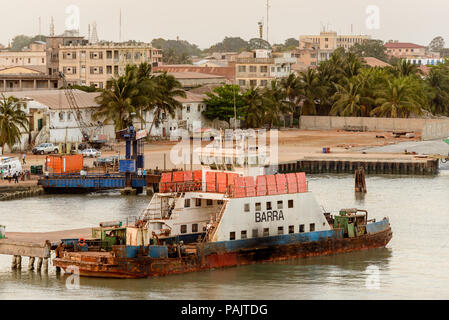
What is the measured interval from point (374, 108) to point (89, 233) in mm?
93380

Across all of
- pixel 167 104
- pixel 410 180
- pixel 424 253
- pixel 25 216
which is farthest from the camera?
pixel 167 104

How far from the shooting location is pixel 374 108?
14550cm

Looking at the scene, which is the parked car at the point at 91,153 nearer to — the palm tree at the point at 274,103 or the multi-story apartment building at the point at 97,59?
the palm tree at the point at 274,103

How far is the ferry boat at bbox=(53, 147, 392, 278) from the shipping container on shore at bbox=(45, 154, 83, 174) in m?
34.6

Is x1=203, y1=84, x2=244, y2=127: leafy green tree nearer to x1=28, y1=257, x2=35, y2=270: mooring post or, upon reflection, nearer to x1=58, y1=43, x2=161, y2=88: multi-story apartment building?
x1=58, y1=43, x2=161, y2=88: multi-story apartment building

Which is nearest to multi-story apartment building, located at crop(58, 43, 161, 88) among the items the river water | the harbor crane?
the harbor crane

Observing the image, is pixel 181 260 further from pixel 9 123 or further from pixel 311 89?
pixel 311 89

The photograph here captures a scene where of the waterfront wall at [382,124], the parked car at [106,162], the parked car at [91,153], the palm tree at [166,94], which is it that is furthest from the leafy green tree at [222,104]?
the parked car at [106,162]

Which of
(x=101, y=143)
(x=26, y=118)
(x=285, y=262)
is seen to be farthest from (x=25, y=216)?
(x=101, y=143)

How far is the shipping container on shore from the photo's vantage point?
87.9 metres

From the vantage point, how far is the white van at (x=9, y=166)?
289 feet

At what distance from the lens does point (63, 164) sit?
8812cm

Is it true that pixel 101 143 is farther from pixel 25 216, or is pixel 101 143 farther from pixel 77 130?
pixel 25 216

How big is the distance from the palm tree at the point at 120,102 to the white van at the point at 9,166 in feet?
79.8
